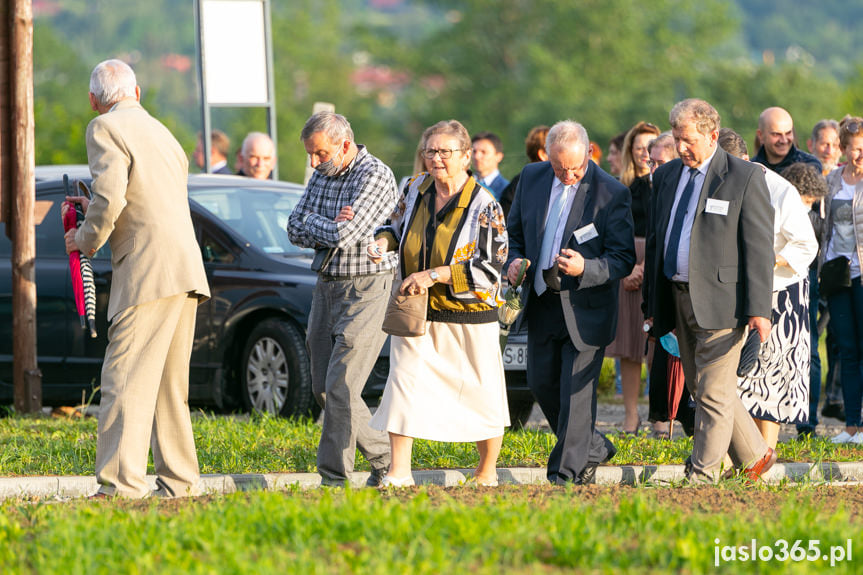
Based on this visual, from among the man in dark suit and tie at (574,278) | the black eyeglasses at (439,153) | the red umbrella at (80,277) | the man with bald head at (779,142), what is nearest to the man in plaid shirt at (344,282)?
the black eyeglasses at (439,153)

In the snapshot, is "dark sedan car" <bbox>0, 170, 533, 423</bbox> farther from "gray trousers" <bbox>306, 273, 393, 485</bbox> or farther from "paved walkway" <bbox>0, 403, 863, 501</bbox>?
"gray trousers" <bbox>306, 273, 393, 485</bbox>

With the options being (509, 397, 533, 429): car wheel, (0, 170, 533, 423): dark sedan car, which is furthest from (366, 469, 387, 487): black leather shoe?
(509, 397, 533, 429): car wheel

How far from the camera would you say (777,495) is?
633cm

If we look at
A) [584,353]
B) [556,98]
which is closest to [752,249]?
[584,353]

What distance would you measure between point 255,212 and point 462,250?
4.18 meters

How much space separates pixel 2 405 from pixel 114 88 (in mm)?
5140

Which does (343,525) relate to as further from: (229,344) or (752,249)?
(229,344)

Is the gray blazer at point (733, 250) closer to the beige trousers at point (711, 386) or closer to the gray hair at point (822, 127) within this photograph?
the beige trousers at point (711, 386)

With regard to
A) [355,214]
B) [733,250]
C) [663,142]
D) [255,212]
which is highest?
[663,142]

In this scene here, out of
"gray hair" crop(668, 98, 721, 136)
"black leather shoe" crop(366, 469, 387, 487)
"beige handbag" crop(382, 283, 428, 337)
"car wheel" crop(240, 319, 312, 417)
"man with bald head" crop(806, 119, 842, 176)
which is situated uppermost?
"man with bald head" crop(806, 119, 842, 176)

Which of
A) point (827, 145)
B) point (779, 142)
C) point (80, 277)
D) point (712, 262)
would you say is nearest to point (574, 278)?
point (712, 262)

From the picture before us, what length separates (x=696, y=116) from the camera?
7.09 m

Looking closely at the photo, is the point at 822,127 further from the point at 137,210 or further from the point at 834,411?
the point at 137,210

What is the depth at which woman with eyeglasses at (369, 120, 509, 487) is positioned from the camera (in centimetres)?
693
